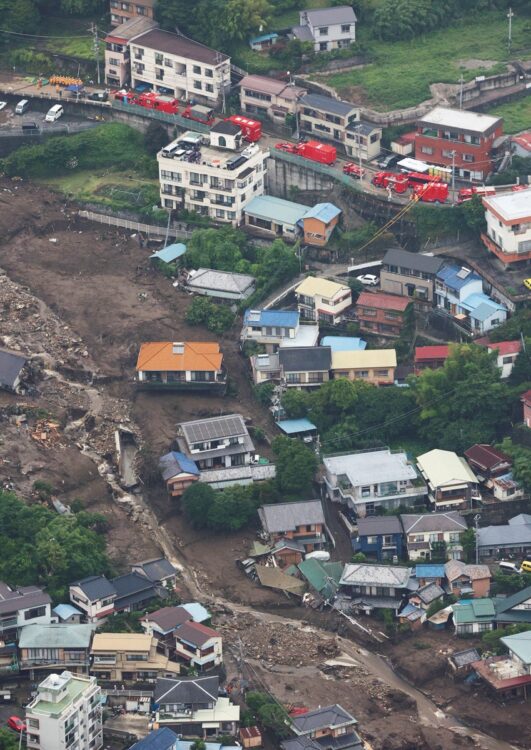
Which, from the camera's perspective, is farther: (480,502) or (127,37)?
(127,37)

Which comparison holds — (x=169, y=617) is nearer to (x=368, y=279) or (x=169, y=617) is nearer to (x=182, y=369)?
(x=182, y=369)

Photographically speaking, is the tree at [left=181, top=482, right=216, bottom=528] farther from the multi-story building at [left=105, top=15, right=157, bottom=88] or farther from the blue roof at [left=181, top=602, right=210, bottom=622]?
the multi-story building at [left=105, top=15, right=157, bottom=88]

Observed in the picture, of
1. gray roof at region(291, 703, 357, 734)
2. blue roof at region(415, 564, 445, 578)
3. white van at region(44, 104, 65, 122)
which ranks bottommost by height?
blue roof at region(415, 564, 445, 578)

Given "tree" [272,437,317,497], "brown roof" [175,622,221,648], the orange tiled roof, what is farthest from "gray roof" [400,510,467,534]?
the orange tiled roof

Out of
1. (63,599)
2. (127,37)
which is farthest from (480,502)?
(127,37)

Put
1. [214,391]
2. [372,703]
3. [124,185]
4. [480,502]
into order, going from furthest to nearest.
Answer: [124,185] < [214,391] < [480,502] < [372,703]

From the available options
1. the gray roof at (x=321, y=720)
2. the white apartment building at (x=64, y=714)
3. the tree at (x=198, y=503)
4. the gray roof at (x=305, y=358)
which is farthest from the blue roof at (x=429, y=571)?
the white apartment building at (x=64, y=714)

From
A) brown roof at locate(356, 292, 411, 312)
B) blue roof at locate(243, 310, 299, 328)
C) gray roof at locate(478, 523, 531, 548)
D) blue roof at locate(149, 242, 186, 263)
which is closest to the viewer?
gray roof at locate(478, 523, 531, 548)

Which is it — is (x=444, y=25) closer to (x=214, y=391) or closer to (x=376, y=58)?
(x=376, y=58)
